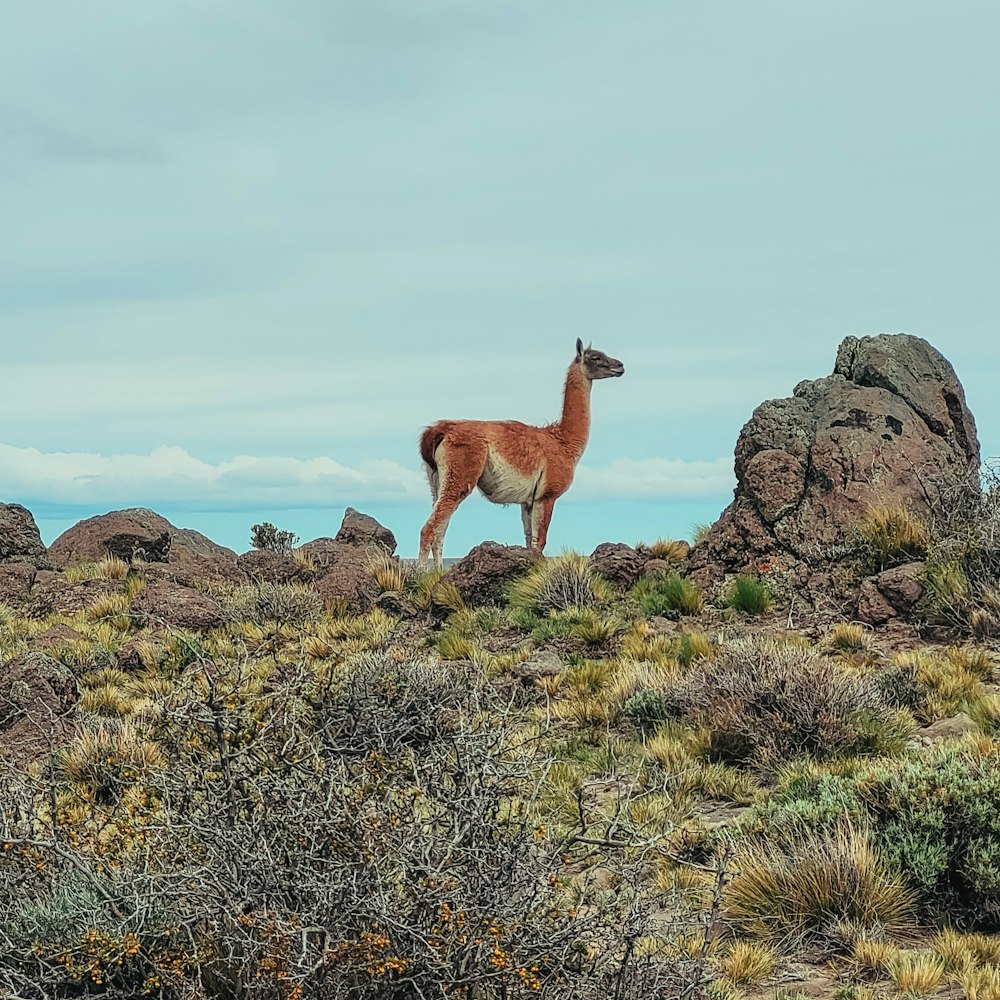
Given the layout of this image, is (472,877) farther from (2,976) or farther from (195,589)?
(195,589)

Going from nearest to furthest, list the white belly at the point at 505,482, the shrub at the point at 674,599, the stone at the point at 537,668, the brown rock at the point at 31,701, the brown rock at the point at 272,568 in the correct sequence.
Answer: the brown rock at the point at 31,701 < the stone at the point at 537,668 < the shrub at the point at 674,599 < the white belly at the point at 505,482 < the brown rock at the point at 272,568

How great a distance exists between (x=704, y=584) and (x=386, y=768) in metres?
9.18

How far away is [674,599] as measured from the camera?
12555 mm

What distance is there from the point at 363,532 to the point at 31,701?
1010 centimetres

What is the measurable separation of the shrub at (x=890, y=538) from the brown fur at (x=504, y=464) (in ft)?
16.6

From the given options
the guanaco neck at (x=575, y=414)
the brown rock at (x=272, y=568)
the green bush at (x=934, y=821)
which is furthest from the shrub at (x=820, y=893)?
the guanaco neck at (x=575, y=414)

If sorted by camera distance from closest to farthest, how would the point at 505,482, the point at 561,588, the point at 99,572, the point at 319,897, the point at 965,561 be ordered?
the point at 319,897, the point at 965,561, the point at 561,588, the point at 505,482, the point at 99,572

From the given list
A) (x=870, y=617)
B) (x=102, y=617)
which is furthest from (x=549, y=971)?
(x=102, y=617)

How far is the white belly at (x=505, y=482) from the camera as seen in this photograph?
1605cm

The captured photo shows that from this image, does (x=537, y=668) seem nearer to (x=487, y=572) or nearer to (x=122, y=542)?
(x=487, y=572)

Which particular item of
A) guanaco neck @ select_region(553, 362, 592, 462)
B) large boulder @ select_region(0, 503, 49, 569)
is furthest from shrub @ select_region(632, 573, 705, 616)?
large boulder @ select_region(0, 503, 49, 569)

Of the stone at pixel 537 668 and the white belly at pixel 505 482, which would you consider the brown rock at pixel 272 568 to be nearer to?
the white belly at pixel 505 482

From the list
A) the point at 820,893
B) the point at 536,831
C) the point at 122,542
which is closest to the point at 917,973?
the point at 820,893

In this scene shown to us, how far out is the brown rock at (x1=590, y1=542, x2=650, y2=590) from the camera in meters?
13.9
